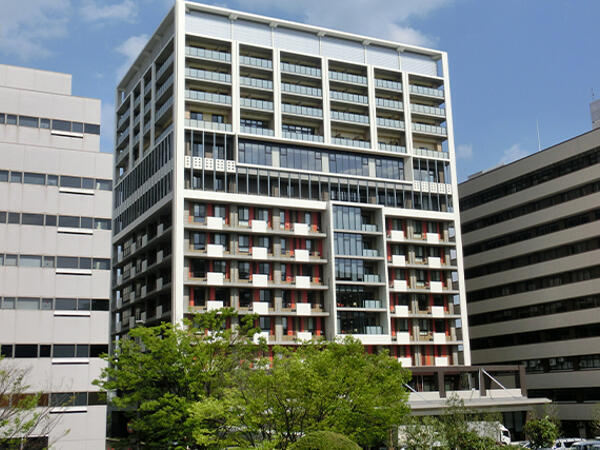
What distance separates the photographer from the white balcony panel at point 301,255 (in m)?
78.4

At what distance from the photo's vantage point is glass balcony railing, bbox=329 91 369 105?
84.3 m

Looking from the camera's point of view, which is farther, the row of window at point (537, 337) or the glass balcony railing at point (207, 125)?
the row of window at point (537, 337)

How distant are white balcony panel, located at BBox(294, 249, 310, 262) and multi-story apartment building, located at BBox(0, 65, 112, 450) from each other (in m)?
22.1

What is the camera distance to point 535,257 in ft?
295

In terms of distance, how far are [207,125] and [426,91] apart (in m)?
28.1

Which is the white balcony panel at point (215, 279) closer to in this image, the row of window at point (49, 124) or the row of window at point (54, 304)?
the row of window at point (54, 304)

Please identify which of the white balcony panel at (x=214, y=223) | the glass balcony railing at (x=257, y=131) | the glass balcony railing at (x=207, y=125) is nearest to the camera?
the white balcony panel at (x=214, y=223)

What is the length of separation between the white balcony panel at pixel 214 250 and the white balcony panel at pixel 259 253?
350 centimetres

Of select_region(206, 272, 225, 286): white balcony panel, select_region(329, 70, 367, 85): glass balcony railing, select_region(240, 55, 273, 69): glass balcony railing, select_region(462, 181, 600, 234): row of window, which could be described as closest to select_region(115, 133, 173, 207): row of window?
select_region(240, 55, 273, 69): glass balcony railing

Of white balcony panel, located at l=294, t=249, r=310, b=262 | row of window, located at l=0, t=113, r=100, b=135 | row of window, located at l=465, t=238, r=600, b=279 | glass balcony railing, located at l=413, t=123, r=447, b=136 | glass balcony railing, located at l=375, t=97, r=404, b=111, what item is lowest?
white balcony panel, located at l=294, t=249, r=310, b=262

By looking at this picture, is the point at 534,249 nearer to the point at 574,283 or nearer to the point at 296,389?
the point at 574,283

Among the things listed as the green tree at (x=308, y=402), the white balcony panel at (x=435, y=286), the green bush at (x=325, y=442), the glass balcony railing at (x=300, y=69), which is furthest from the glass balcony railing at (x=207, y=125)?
the green bush at (x=325, y=442)

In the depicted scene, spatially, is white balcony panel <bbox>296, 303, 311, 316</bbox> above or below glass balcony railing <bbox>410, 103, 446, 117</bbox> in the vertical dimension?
below

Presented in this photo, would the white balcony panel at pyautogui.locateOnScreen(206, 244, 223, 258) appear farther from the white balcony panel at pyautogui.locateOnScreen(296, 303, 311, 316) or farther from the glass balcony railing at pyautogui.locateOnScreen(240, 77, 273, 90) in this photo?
the glass balcony railing at pyautogui.locateOnScreen(240, 77, 273, 90)
